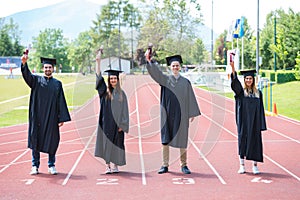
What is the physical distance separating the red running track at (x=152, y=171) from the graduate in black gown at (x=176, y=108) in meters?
0.49

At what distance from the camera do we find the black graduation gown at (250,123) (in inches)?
348

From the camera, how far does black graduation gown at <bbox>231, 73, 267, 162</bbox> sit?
29.0ft

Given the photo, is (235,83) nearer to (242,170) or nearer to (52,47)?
(242,170)

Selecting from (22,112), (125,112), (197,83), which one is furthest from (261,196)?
(197,83)

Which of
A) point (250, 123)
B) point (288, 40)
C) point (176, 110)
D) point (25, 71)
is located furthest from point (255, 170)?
point (288, 40)

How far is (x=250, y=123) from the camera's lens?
8.87m

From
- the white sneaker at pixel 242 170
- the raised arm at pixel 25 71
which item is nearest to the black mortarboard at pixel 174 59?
the white sneaker at pixel 242 170

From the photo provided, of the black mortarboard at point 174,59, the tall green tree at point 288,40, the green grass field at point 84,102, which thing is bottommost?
the green grass field at point 84,102

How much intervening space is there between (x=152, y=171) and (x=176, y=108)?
118 cm

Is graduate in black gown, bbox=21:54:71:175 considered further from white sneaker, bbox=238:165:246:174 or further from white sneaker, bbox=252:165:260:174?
white sneaker, bbox=252:165:260:174

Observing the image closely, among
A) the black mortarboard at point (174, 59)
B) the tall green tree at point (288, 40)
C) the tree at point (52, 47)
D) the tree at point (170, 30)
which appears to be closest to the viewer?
the black mortarboard at point (174, 59)

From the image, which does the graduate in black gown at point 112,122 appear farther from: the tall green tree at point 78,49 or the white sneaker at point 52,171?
the tall green tree at point 78,49

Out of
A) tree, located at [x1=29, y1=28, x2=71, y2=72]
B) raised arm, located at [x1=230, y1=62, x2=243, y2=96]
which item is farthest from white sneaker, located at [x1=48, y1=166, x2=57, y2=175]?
tree, located at [x1=29, y1=28, x2=71, y2=72]

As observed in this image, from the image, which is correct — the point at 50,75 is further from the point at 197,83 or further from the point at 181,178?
the point at 197,83
